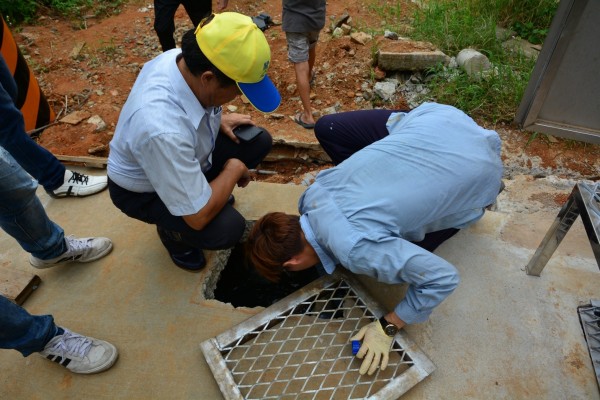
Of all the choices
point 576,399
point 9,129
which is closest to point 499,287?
point 576,399

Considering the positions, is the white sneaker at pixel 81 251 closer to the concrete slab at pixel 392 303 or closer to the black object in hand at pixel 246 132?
the concrete slab at pixel 392 303

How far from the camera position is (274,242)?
1.70m

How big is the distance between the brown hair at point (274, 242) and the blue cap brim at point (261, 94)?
50cm

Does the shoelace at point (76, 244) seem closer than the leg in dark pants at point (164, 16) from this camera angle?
Yes

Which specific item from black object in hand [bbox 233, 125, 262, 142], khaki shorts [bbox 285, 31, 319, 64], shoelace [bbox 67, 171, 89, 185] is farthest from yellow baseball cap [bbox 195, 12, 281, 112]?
khaki shorts [bbox 285, 31, 319, 64]

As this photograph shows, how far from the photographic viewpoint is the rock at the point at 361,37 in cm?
443

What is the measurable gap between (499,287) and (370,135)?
108cm

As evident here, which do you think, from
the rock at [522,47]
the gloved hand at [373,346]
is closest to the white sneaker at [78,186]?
the gloved hand at [373,346]

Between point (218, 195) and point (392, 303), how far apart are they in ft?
3.31

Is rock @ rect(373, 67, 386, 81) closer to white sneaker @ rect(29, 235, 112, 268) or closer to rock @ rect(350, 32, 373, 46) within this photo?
rock @ rect(350, 32, 373, 46)

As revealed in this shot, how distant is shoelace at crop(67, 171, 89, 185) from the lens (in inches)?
102

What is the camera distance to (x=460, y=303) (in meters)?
1.95

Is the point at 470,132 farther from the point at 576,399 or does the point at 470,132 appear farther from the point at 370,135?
the point at 576,399

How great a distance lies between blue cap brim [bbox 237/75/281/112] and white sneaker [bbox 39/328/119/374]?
4.25ft
